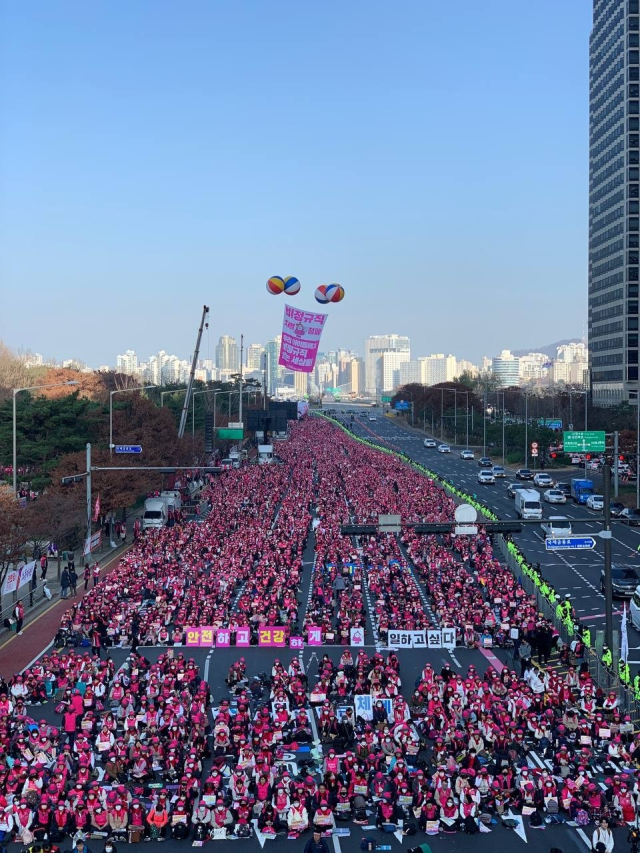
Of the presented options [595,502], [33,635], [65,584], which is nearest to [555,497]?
[595,502]

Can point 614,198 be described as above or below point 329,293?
above

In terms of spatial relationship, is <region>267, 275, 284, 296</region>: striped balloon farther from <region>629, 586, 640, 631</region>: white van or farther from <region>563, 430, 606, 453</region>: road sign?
<region>629, 586, 640, 631</region>: white van

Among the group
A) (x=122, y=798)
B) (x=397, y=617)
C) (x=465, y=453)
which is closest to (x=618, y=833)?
(x=122, y=798)

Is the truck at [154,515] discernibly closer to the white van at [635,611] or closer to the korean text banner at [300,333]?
the korean text banner at [300,333]

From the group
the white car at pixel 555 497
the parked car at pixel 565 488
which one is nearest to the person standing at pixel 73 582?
the white car at pixel 555 497

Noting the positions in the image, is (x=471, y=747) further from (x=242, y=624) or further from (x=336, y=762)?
(x=242, y=624)

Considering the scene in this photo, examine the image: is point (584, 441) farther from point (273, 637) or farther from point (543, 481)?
point (273, 637)
